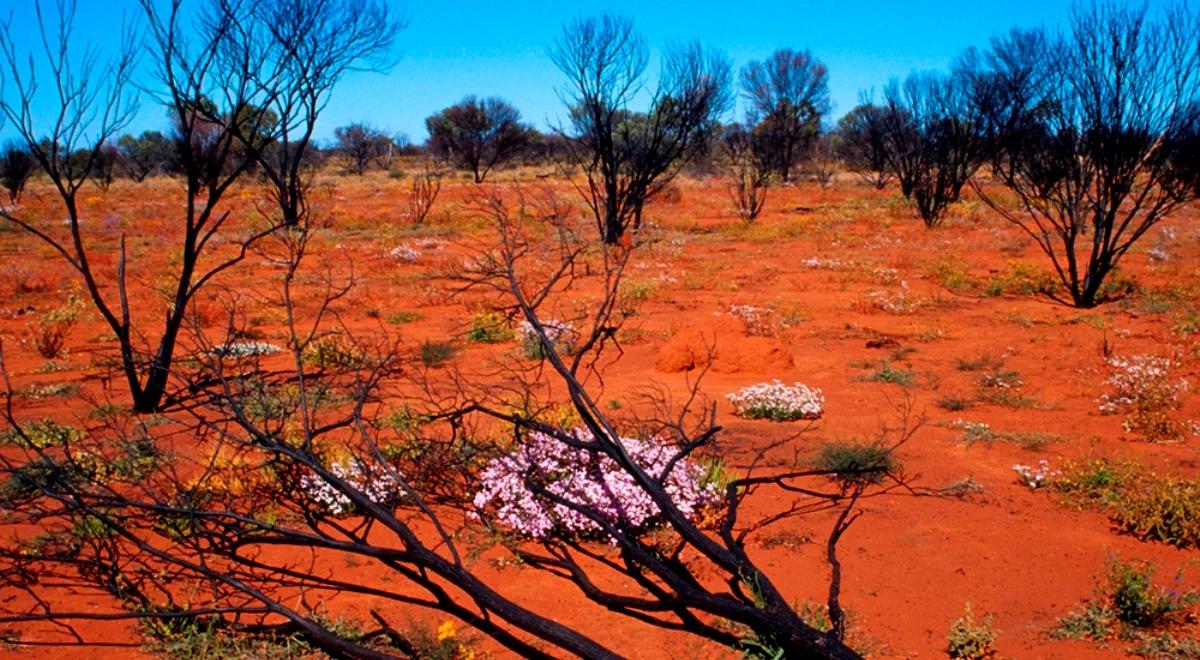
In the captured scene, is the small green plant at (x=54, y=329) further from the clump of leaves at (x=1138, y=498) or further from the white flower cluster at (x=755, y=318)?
the clump of leaves at (x=1138, y=498)

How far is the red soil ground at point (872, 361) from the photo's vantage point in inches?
175

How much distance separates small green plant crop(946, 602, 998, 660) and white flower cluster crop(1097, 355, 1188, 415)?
4935 millimetres

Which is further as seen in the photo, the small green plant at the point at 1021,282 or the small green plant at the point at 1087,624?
the small green plant at the point at 1021,282

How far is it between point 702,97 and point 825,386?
1558 centimetres

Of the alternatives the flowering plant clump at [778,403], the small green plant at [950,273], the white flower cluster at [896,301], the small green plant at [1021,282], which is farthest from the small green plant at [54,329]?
the small green plant at [1021,282]

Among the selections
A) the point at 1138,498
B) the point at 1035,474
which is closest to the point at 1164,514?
the point at 1138,498

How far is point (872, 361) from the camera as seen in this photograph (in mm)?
9992

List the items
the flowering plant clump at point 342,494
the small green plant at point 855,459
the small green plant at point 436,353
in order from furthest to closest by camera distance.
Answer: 1. the small green plant at point 436,353
2. the small green plant at point 855,459
3. the flowering plant clump at point 342,494

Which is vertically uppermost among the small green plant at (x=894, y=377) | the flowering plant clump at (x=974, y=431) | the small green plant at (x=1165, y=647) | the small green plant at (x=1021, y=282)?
the small green plant at (x=1021, y=282)

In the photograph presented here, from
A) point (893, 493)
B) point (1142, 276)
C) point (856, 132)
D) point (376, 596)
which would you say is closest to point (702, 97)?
point (1142, 276)

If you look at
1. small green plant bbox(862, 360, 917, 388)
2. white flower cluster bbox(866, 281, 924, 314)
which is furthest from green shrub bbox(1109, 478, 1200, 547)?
white flower cluster bbox(866, 281, 924, 314)

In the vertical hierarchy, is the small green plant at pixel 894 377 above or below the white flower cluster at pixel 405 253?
below

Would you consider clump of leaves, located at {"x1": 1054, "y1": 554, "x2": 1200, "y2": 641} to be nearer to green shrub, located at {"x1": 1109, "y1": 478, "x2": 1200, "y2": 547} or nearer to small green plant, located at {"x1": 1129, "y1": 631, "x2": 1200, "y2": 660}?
small green plant, located at {"x1": 1129, "y1": 631, "x2": 1200, "y2": 660}

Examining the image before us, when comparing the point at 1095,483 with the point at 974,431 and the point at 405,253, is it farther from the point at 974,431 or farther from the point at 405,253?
the point at 405,253
